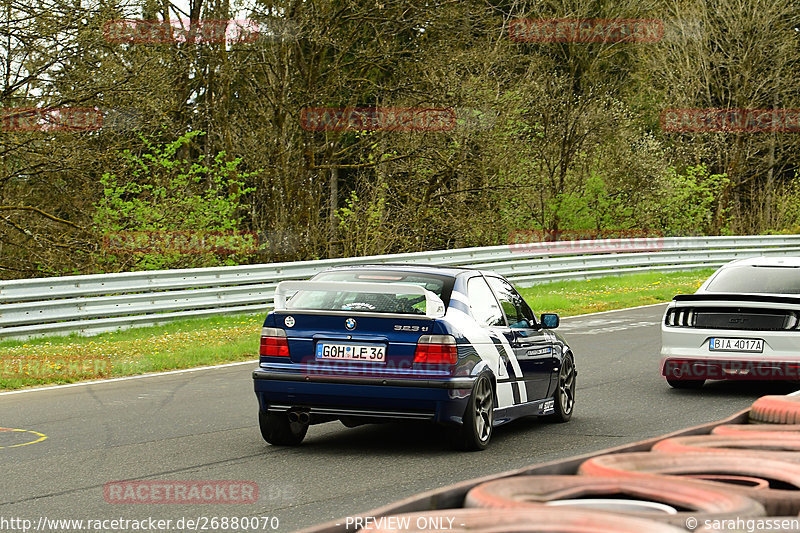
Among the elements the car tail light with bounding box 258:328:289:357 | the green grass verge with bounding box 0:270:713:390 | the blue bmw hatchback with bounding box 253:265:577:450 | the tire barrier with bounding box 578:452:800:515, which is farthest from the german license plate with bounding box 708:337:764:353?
the tire barrier with bounding box 578:452:800:515

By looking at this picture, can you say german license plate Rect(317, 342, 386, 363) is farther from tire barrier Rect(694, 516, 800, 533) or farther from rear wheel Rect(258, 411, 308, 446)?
tire barrier Rect(694, 516, 800, 533)

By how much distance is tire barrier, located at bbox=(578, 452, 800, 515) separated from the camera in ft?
13.7

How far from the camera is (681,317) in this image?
12.2 meters

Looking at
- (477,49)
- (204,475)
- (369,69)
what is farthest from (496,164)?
(204,475)

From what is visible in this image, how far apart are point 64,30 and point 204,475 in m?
13.5

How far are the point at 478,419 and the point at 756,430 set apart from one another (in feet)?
11.7

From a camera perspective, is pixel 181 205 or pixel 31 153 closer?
pixel 31 153

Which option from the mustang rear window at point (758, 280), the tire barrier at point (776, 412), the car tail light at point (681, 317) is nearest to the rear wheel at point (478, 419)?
the tire barrier at point (776, 412)

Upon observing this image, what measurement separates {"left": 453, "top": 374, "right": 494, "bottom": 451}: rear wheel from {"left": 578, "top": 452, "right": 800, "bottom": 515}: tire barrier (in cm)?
405

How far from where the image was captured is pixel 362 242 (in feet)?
84.4

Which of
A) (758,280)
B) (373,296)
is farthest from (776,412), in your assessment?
(758,280)

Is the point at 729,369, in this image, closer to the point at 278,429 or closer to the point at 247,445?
the point at 278,429

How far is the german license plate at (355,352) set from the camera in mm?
8477

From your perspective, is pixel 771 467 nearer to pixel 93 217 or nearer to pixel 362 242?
pixel 93 217
